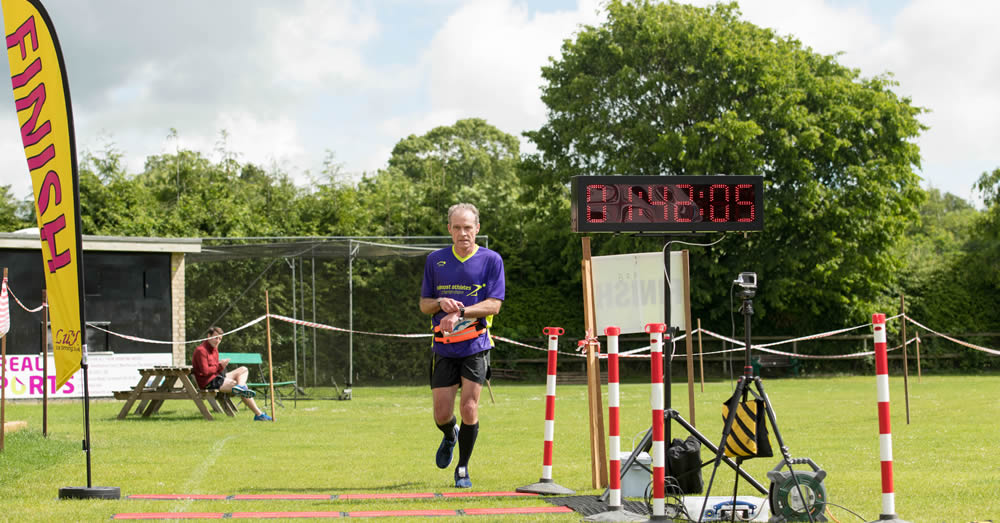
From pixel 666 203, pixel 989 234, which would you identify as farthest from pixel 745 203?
pixel 989 234

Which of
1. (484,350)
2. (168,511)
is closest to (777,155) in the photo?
(484,350)

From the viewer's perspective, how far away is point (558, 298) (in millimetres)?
33031

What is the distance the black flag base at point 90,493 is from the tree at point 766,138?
2483 centimetres

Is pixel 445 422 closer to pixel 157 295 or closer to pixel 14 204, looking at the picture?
pixel 157 295

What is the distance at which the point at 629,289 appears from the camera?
7594 mm

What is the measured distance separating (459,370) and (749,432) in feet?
8.28

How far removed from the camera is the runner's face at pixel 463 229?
7.79m

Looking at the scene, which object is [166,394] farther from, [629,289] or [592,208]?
[592,208]

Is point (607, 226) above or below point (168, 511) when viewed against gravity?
above

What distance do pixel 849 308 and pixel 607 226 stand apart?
26265 mm

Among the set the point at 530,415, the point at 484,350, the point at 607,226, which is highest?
the point at 607,226

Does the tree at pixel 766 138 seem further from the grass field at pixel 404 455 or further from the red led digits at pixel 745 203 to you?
the red led digits at pixel 745 203

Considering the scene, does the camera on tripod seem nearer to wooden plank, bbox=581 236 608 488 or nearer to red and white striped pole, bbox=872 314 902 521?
red and white striped pole, bbox=872 314 902 521

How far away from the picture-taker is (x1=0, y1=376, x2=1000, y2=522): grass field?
6898 millimetres
